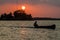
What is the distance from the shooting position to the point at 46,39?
50.5 m

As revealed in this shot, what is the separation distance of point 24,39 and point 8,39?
2.83 meters

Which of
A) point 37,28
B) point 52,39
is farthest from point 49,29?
point 52,39

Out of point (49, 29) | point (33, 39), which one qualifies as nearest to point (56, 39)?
point (33, 39)

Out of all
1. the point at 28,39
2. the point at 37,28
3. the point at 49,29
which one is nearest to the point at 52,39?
the point at 28,39

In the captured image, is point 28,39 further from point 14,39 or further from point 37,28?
point 37,28

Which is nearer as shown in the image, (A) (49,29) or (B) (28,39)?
(B) (28,39)

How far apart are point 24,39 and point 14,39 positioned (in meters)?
1.75

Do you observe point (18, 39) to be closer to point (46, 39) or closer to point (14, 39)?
point (14, 39)

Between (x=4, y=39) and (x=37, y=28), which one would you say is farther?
(x=37, y=28)

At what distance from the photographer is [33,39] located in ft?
166

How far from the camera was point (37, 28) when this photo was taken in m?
85.1

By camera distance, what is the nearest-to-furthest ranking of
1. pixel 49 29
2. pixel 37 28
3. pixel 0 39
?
pixel 0 39, pixel 49 29, pixel 37 28

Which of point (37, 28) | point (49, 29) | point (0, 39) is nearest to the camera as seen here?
point (0, 39)

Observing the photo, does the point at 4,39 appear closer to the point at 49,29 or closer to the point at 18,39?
the point at 18,39
